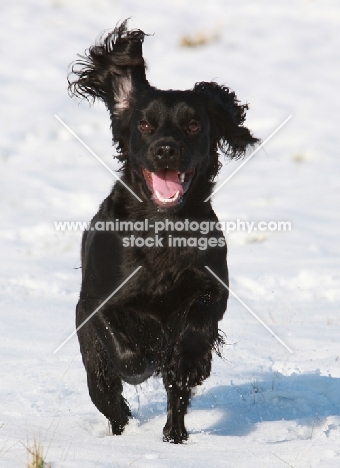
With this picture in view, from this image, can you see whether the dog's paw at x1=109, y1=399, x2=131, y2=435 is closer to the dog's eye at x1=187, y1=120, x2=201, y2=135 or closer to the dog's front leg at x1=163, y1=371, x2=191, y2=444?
the dog's front leg at x1=163, y1=371, x2=191, y2=444

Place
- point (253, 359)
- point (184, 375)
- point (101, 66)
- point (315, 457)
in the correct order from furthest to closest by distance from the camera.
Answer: point (253, 359)
point (101, 66)
point (184, 375)
point (315, 457)

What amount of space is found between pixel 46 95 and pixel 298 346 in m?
8.06

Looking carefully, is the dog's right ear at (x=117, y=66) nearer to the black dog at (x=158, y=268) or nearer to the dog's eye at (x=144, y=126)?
the black dog at (x=158, y=268)

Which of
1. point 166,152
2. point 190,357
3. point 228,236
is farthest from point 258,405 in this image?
point 228,236

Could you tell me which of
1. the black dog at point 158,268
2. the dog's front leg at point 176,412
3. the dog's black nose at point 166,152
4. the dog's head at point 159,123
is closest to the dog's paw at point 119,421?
the black dog at point 158,268

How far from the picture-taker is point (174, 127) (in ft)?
14.1

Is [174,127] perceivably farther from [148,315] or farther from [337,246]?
[337,246]

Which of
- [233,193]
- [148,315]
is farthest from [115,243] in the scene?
[233,193]

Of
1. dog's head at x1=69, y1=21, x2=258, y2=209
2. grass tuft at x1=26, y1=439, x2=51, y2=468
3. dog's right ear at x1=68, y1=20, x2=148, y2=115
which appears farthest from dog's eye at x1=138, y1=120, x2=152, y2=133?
grass tuft at x1=26, y1=439, x2=51, y2=468

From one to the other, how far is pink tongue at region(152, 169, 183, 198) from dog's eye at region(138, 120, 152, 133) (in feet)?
0.90

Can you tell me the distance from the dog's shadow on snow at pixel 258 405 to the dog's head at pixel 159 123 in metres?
1.16

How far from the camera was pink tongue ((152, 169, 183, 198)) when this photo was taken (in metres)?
4.18

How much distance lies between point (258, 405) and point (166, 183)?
4.43 ft

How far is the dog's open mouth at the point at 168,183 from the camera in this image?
417 centimetres
